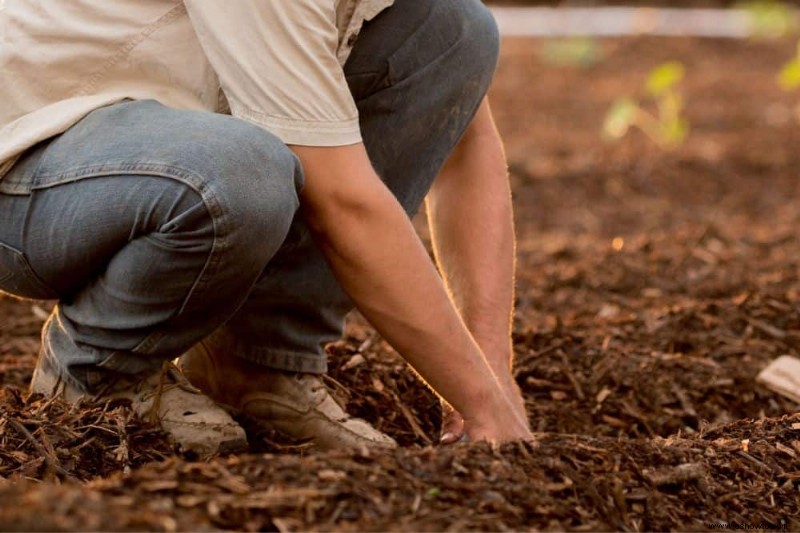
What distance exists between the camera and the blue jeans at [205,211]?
2.06 m

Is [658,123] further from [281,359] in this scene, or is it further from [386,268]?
[386,268]

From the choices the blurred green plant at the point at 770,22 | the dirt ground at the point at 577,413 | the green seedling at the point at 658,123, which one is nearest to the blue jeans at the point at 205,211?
the dirt ground at the point at 577,413

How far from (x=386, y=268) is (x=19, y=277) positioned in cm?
69

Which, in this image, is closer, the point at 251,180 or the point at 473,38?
the point at 251,180

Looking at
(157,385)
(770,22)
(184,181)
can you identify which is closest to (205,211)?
(184,181)

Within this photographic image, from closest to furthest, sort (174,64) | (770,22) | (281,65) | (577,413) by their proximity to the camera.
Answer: (281,65), (174,64), (577,413), (770,22)

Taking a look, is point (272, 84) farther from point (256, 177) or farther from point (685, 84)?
point (685, 84)

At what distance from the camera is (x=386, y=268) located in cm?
205

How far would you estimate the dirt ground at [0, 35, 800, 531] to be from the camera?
A: 5.63 feet

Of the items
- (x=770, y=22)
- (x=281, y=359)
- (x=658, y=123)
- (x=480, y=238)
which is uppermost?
(x=480, y=238)

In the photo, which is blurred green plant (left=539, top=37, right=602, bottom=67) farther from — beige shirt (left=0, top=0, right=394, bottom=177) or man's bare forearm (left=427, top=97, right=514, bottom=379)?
beige shirt (left=0, top=0, right=394, bottom=177)

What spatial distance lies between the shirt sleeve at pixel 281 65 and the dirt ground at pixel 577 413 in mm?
521

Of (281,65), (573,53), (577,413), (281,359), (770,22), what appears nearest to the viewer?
(281,65)

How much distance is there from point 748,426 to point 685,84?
5.55 metres
